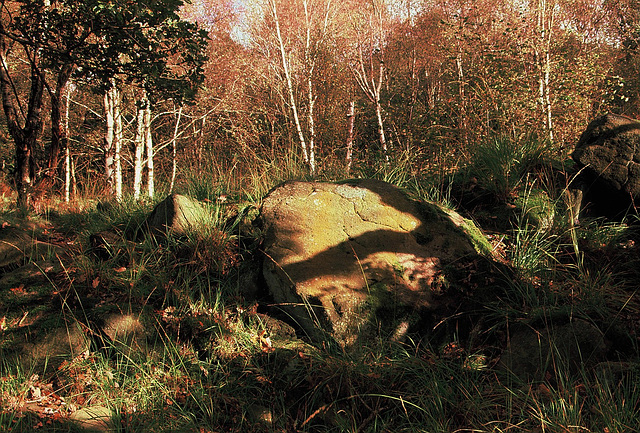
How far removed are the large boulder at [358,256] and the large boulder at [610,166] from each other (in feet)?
4.39

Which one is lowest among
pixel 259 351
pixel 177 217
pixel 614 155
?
pixel 259 351

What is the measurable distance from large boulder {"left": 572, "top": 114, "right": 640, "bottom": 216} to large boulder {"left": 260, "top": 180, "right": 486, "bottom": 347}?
4.39ft

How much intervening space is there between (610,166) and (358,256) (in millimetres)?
2758

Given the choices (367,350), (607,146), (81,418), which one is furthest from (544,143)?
(81,418)

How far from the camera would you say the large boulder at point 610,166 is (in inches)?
168

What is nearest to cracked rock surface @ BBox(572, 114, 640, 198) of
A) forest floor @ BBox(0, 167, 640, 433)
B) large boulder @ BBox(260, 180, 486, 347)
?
forest floor @ BBox(0, 167, 640, 433)

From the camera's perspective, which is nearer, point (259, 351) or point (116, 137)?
point (259, 351)

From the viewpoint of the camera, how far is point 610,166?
4.36 metres

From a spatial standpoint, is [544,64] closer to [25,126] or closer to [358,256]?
[358,256]

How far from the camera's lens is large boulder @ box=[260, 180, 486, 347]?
342 centimetres

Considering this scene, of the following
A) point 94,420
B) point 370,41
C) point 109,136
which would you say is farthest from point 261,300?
point 370,41

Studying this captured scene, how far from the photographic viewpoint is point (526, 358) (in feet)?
9.57

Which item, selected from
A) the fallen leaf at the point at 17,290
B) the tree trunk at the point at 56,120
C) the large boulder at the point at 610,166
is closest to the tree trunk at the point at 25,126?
the tree trunk at the point at 56,120

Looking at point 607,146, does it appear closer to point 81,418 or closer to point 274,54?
point 81,418
